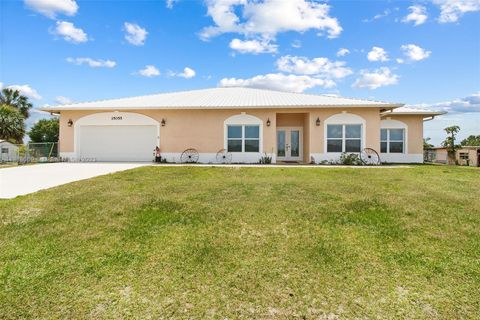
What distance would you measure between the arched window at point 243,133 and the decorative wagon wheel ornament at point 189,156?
5.98 feet

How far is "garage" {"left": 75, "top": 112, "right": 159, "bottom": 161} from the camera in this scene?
1614cm

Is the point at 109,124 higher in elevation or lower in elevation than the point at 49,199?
higher

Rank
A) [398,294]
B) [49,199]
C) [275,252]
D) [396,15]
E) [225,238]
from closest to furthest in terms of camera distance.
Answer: [398,294] → [275,252] → [225,238] → [49,199] → [396,15]

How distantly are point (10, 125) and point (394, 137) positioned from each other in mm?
36255

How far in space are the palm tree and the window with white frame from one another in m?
39.8

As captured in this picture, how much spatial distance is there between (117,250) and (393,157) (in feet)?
57.9

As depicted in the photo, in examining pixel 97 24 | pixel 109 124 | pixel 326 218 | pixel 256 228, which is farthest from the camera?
pixel 109 124

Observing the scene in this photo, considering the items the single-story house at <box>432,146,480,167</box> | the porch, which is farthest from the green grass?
the single-story house at <box>432,146,480,167</box>

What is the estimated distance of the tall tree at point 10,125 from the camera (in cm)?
2917

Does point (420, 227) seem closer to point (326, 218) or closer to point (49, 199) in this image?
point (326, 218)

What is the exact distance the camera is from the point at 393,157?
1734 centimetres

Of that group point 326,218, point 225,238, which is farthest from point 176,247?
point 326,218

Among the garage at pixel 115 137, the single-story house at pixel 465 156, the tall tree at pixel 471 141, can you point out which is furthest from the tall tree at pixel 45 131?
the tall tree at pixel 471 141

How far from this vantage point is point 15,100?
113 feet
